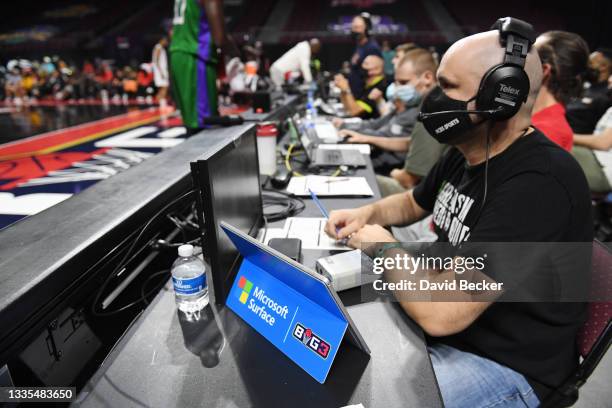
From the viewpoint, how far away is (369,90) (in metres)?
3.88

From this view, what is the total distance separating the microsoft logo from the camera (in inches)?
29.9

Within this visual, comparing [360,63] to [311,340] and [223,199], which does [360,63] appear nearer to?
[223,199]

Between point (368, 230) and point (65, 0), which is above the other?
point (65, 0)

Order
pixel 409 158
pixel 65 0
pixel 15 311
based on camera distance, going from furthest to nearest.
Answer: pixel 65 0 → pixel 409 158 → pixel 15 311

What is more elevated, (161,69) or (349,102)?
(161,69)

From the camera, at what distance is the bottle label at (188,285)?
2.42 feet

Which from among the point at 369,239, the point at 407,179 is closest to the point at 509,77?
the point at 369,239

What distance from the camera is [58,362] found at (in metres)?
0.79

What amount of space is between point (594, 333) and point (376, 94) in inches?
126

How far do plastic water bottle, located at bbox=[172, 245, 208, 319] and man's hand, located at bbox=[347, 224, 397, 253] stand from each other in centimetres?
37

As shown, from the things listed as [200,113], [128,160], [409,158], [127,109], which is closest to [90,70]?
[127,109]

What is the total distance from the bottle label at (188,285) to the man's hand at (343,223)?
0.40 metres

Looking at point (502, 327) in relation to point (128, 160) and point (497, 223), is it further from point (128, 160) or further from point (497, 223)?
point (128, 160)

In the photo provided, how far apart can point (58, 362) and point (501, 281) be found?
91 centimetres
